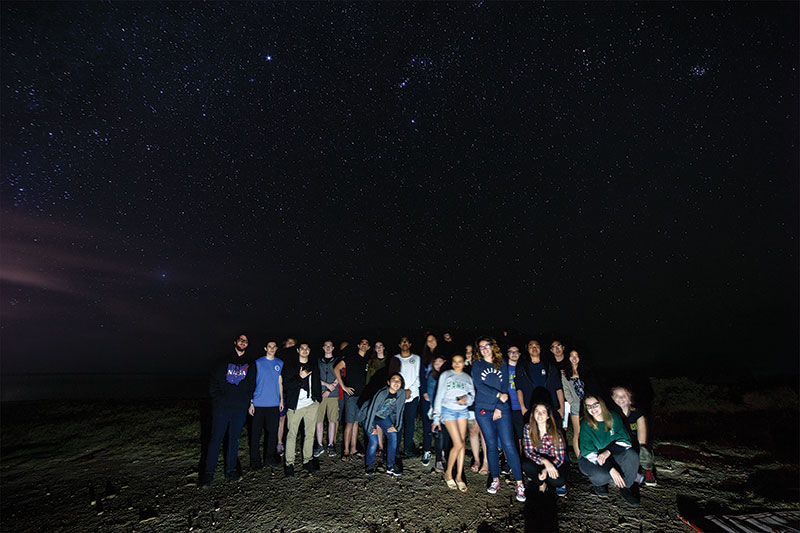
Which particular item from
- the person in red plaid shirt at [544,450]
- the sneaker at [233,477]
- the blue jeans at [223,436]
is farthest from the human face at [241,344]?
the person in red plaid shirt at [544,450]

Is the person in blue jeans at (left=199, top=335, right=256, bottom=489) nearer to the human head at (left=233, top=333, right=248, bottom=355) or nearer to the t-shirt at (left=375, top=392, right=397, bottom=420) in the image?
the human head at (left=233, top=333, right=248, bottom=355)

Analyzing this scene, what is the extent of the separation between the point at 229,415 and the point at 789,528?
8087 mm

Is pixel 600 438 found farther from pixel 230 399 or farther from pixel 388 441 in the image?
pixel 230 399

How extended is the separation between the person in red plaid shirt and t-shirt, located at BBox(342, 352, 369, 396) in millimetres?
3121

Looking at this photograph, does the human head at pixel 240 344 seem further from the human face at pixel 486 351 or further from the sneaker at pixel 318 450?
the human face at pixel 486 351

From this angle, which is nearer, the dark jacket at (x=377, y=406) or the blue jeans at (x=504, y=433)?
the blue jeans at (x=504, y=433)

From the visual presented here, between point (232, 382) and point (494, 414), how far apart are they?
433 centimetres

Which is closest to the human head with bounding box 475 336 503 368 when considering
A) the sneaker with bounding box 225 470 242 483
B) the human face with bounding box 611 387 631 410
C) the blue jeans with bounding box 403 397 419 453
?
the blue jeans with bounding box 403 397 419 453

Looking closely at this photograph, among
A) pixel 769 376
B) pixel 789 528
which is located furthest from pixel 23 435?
pixel 769 376

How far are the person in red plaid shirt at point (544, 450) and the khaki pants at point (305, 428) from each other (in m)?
3.67

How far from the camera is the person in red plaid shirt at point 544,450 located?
207 inches

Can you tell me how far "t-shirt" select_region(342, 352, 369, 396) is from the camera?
6.83 metres

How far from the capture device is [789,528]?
4.53 meters

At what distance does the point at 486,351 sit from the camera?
18.6 ft
